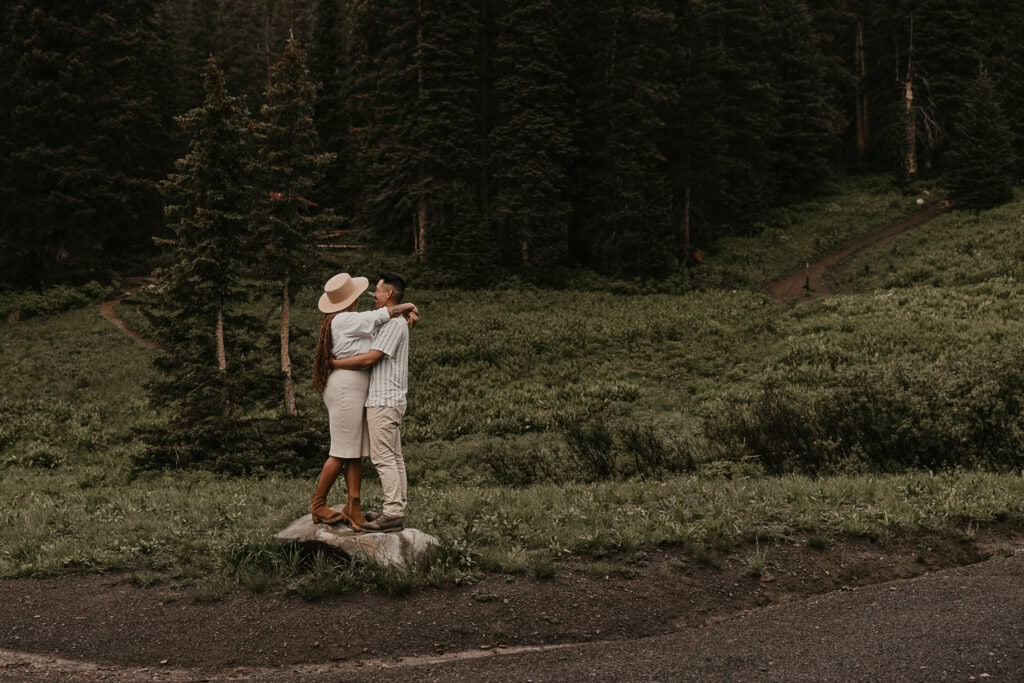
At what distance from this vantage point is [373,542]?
28.3 feet

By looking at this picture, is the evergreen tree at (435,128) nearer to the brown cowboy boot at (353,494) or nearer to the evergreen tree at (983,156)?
the evergreen tree at (983,156)

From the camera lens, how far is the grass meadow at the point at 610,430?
9.86m

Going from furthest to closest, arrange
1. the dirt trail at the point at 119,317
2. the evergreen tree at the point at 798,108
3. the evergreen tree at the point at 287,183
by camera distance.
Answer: the evergreen tree at the point at 798,108
the dirt trail at the point at 119,317
the evergreen tree at the point at 287,183

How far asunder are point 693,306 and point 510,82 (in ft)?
50.9

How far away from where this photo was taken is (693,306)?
120 feet

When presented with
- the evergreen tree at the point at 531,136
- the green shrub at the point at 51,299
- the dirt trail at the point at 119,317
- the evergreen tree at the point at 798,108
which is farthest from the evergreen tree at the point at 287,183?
the evergreen tree at the point at 798,108

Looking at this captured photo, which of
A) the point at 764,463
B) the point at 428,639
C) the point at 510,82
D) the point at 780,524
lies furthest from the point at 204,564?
the point at 510,82

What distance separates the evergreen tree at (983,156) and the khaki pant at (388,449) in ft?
157

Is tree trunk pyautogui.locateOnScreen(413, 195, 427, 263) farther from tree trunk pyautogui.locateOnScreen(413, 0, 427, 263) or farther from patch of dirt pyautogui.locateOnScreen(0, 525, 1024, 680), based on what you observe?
patch of dirt pyautogui.locateOnScreen(0, 525, 1024, 680)

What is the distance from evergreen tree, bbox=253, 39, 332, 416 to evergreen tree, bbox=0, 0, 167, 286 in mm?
23970

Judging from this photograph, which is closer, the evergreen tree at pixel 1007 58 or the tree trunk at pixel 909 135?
the tree trunk at pixel 909 135

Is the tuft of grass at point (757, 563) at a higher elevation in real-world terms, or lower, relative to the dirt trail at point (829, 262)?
lower

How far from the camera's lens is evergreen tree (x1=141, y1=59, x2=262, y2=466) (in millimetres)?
18984

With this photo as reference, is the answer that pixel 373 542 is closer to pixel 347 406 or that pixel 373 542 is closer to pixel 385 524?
pixel 385 524
